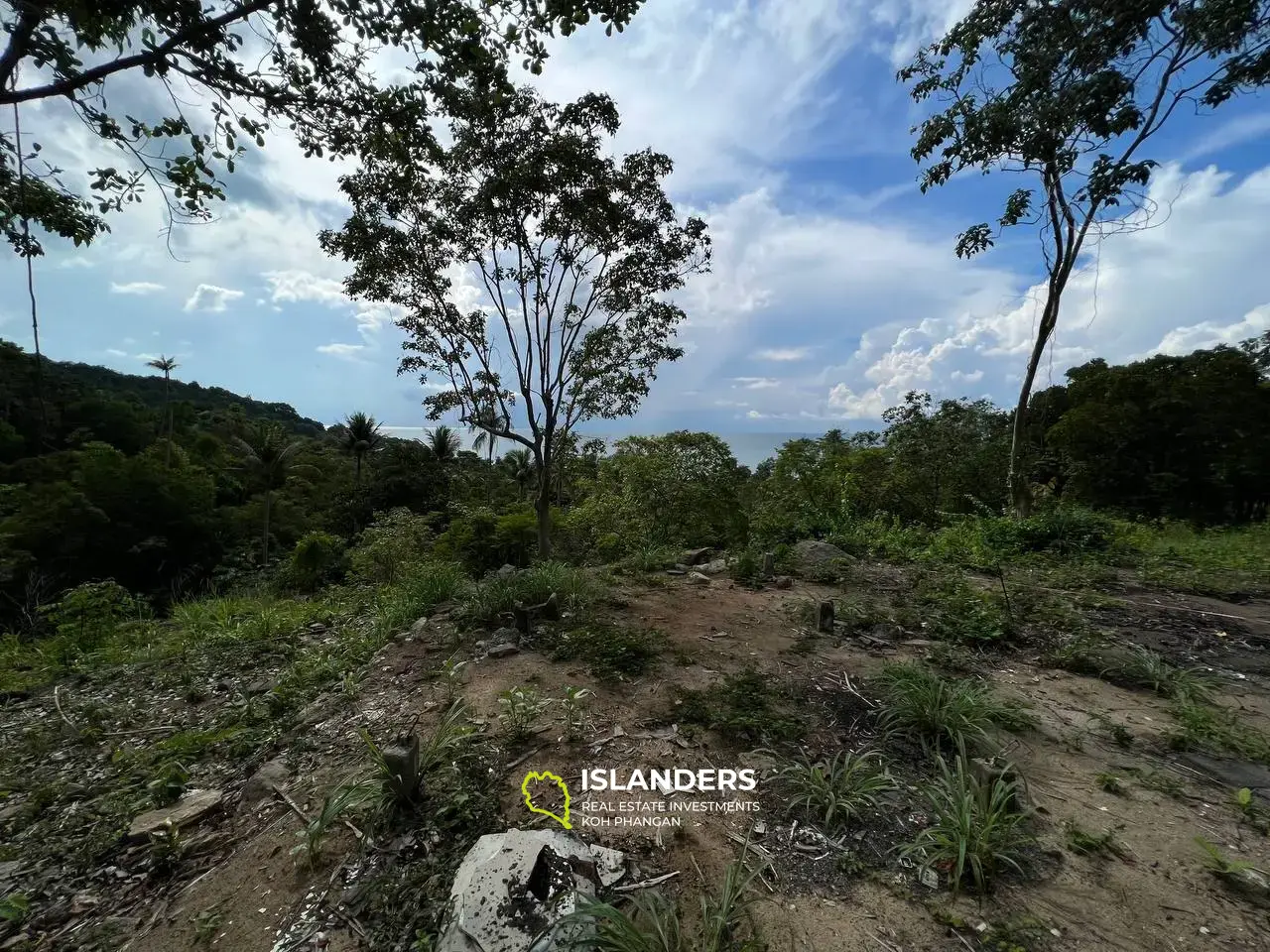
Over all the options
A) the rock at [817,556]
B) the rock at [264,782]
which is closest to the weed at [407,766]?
the rock at [264,782]

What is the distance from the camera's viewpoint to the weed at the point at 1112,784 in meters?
2.39

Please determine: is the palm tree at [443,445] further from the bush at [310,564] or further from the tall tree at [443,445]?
the bush at [310,564]

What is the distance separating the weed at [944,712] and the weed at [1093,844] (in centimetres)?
55

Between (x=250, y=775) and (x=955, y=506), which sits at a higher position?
(x=955, y=506)

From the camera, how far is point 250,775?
2.92 metres

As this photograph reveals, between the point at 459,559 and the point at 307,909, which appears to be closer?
the point at 307,909

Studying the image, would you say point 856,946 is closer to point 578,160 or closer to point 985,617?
point 985,617

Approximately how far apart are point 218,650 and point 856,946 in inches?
233

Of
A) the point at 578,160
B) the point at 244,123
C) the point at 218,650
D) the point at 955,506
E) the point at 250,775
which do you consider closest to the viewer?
the point at 250,775

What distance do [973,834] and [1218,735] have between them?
6.49ft

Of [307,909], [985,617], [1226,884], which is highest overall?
[985,617]

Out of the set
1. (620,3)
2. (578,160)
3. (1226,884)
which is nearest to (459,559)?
(578,160)

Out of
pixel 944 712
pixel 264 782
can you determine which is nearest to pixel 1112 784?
pixel 944 712

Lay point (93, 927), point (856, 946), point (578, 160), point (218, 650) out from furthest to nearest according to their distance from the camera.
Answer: point (578, 160)
point (218, 650)
point (93, 927)
point (856, 946)
